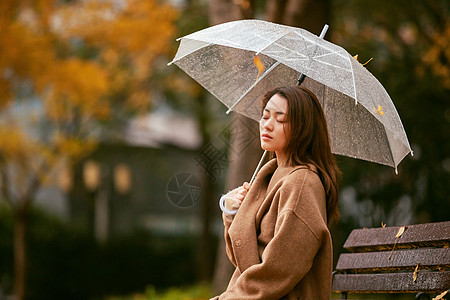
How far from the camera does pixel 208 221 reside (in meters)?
14.2

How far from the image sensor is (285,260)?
2914 mm

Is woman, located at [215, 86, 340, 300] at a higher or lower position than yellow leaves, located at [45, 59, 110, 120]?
→ higher

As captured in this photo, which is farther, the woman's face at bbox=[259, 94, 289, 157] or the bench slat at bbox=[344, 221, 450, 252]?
the bench slat at bbox=[344, 221, 450, 252]

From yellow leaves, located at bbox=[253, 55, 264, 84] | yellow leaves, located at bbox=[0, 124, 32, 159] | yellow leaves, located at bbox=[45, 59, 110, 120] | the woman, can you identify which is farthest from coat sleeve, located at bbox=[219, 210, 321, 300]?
yellow leaves, located at bbox=[0, 124, 32, 159]

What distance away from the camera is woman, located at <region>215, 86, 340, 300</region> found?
2924mm

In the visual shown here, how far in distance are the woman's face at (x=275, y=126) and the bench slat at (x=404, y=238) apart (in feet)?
3.15

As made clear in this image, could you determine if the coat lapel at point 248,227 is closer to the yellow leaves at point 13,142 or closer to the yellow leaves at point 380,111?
the yellow leaves at point 380,111

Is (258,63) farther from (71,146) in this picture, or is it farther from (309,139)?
(71,146)

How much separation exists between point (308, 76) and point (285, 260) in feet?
3.30

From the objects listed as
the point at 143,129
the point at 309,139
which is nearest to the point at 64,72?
the point at 143,129

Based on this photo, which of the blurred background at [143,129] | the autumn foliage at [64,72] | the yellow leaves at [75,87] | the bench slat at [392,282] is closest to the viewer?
the bench slat at [392,282]

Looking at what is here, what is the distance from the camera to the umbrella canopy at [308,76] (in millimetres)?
3391

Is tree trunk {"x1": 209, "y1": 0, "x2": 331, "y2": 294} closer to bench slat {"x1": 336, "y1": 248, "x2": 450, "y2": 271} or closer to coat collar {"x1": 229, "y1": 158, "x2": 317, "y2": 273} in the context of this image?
bench slat {"x1": 336, "y1": 248, "x2": 450, "y2": 271}

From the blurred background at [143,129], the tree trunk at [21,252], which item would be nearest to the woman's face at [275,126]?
the blurred background at [143,129]
